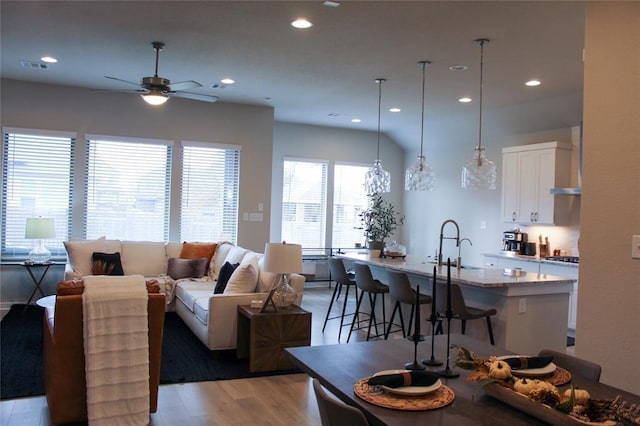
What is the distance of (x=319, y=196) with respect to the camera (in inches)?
390

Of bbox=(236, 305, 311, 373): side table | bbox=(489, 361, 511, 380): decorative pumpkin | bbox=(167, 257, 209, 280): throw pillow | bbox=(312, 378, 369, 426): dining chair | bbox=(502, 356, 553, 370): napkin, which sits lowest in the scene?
bbox=(236, 305, 311, 373): side table

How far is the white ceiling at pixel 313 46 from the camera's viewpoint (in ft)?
13.7

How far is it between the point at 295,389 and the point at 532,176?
4.95 metres

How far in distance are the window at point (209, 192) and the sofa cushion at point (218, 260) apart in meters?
0.95

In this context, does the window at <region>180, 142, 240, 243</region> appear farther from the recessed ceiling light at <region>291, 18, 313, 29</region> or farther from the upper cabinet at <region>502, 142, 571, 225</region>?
the upper cabinet at <region>502, 142, 571, 225</region>

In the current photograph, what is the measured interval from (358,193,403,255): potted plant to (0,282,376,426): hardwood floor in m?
4.71

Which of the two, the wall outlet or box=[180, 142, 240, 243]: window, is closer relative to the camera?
the wall outlet

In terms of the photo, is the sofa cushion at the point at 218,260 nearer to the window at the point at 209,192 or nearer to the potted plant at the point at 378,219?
the window at the point at 209,192

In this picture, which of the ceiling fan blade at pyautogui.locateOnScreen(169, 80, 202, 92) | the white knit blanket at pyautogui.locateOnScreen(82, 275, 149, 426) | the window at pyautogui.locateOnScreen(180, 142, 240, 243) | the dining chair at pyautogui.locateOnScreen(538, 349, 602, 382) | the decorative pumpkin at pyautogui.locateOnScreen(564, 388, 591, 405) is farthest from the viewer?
the window at pyautogui.locateOnScreen(180, 142, 240, 243)

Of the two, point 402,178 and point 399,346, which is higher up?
point 402,178

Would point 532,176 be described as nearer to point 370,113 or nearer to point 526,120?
point 526,120

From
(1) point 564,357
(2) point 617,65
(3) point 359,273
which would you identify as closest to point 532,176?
(3) point 359,273

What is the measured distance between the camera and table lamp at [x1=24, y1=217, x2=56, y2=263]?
6469 mm

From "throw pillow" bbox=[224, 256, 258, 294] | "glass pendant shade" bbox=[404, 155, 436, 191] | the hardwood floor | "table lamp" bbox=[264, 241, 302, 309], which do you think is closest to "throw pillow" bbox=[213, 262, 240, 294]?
"throw pillow" bbox=[224, 256, 258, 294]
